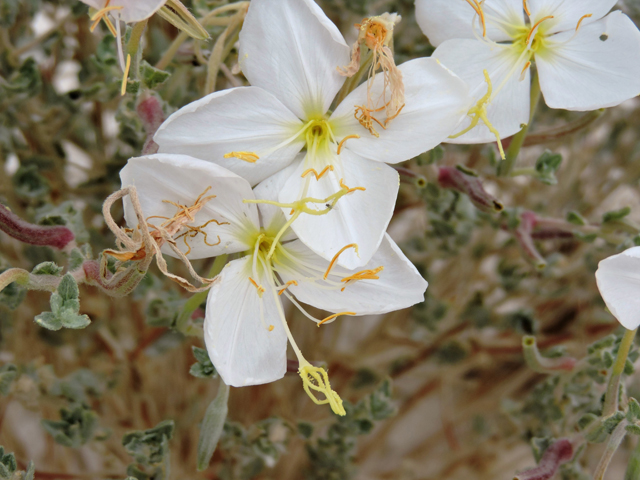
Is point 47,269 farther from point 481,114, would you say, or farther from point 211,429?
point 481,114

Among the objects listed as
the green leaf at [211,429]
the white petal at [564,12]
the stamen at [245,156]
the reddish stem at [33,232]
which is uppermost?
the white petal at [564,12]

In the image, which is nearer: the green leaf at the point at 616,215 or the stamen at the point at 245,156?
the stamen at the point at 245,156

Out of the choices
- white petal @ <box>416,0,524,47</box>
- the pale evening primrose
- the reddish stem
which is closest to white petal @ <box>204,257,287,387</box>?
the pale evening primrose

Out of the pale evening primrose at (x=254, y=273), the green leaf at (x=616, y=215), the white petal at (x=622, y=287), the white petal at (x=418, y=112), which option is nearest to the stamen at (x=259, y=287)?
the pale evening primrose at (x=254, y=273)

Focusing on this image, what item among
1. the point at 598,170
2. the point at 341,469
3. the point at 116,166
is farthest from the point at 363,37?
the point at 598,170

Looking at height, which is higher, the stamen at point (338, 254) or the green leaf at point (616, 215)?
the stamen at point (338, 254)

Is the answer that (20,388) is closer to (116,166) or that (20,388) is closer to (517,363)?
(116,166)

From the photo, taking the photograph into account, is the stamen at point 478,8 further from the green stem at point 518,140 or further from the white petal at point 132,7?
the white petal at point 132,7
